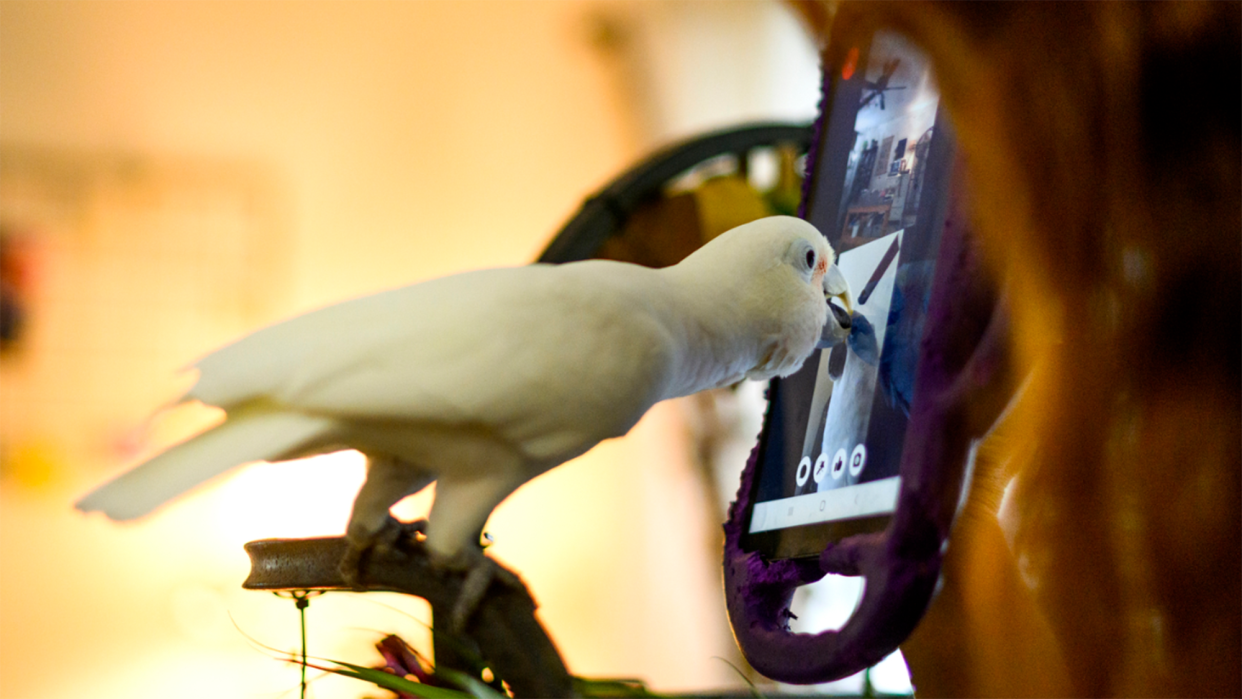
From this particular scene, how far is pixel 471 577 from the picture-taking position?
278 mm

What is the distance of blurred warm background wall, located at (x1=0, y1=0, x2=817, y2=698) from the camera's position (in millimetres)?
1577

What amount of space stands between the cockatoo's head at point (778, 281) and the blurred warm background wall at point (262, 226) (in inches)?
48.1

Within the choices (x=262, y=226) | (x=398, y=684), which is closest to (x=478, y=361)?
(x=398, y=684)

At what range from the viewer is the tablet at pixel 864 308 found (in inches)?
12.5

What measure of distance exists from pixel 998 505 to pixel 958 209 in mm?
96

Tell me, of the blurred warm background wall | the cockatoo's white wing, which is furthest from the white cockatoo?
the blurred warm background wall

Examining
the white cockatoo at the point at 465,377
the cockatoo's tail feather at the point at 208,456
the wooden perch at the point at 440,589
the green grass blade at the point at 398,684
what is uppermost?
the white cockatoo at the point at 465,377

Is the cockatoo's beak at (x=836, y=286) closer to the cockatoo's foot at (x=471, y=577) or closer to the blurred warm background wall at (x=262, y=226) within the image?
the cockatoo's foot at (x=471, y=577)

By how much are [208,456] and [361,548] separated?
0.06 metres

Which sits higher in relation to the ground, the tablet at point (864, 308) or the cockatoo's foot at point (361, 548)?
the tablet at point (864, 308)

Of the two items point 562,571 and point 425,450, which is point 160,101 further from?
point 425,450

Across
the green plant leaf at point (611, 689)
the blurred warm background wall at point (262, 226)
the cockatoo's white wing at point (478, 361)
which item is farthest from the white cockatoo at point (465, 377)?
the blurred warm background wall at point (262, 226)

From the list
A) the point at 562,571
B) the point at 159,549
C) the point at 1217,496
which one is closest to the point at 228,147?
the point at 159,549

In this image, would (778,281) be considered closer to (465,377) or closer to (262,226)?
(465,377)
